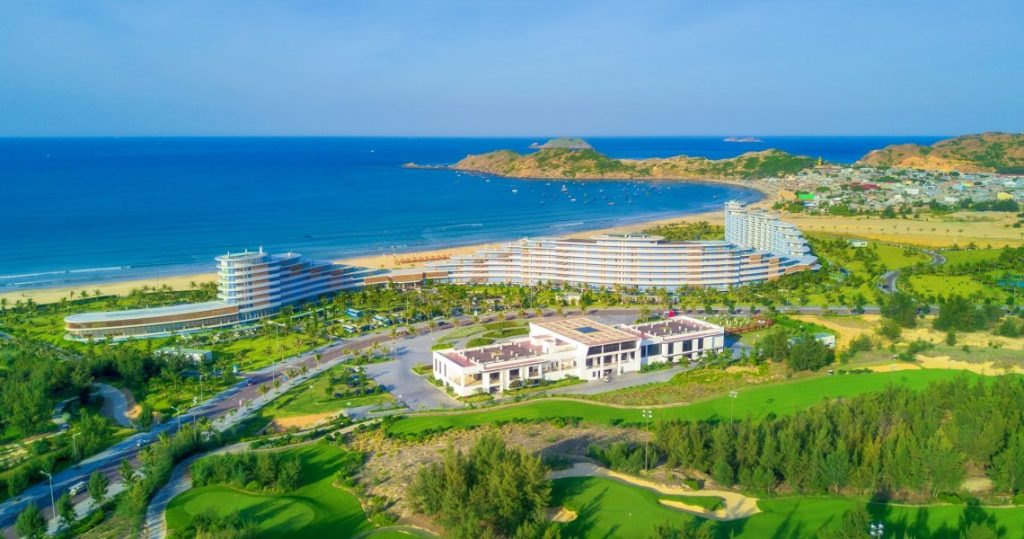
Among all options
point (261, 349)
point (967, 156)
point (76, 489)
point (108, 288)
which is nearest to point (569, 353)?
point (261, 349)

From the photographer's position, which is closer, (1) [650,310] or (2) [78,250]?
(1) [650,310]

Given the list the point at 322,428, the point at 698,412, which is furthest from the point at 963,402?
the point at 322,428

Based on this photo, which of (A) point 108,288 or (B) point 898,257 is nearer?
(A) point 108,288

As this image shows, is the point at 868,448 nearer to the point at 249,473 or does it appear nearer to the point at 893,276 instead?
the point at 249,473

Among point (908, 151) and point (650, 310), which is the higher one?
point (908, 151)

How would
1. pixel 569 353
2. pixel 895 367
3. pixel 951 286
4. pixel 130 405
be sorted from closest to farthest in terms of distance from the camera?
pixel 130 405, pixel 895 367, pixel 569 353, pixel 951 286

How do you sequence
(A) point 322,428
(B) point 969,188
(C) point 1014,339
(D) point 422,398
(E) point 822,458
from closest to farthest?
(E) point 822,458
(A) point 322,428
(D) point 422,398
(C) point 1014,339
(B) point 969,188

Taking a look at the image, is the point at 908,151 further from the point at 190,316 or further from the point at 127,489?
the point at 127,489
